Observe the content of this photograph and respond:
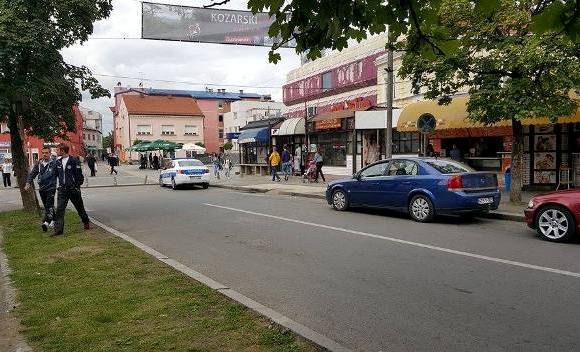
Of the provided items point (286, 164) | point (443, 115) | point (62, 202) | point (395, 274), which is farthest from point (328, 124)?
point (395, 274)

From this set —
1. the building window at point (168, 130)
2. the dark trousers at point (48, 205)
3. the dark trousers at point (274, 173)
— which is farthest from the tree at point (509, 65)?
the building window at point (168, 130)

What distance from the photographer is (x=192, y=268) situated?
23.6 feet

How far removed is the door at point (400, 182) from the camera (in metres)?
11.7

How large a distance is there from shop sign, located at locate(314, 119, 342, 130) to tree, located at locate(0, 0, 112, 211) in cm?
1402

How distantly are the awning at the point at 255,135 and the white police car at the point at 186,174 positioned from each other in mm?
9537

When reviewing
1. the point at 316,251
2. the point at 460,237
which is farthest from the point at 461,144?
the point at 316,251

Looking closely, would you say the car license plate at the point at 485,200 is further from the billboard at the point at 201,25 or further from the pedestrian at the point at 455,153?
the billboard at the point at 201,25

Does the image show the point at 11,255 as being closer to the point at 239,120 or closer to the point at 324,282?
the point at 324,282

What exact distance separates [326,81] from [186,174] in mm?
15233

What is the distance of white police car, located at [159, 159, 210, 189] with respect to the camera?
76.4ft

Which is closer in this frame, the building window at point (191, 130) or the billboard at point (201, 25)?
the billboard at point (201, 25)

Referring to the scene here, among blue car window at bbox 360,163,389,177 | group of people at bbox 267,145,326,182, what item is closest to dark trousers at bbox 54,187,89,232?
blue car window at bbox 360,163,389,177

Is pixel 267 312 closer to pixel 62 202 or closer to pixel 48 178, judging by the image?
pixel 62 202

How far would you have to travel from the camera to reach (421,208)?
37.6ft
